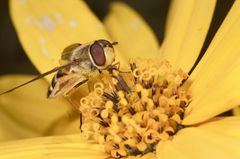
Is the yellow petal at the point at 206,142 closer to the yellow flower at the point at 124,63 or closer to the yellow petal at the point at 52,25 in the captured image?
the yellow flower at the point at 124,63

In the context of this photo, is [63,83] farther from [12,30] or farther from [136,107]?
[12,30]

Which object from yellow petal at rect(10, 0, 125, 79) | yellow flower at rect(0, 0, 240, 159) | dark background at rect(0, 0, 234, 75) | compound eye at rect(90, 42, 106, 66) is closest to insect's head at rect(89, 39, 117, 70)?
compound eye at rect(90, 42, 106, 66)

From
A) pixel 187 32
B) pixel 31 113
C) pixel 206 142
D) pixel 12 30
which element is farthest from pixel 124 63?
pixel 12 30

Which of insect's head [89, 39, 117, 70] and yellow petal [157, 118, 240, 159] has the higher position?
insect's head [89, 39, 117, 70]

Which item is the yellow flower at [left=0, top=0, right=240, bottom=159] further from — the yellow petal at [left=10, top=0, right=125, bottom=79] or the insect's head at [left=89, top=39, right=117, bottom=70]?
the insect's head at [left=89, top=39, right=117, bottom=70]

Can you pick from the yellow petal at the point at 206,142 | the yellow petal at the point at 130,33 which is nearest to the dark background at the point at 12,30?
the yellow petal at the point at 130,33

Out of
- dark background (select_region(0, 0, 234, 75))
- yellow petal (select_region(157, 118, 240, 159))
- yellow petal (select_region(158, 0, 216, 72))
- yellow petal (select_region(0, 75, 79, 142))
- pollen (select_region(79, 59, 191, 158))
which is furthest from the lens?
dark background (select_region(0, 0, 234, 75))
